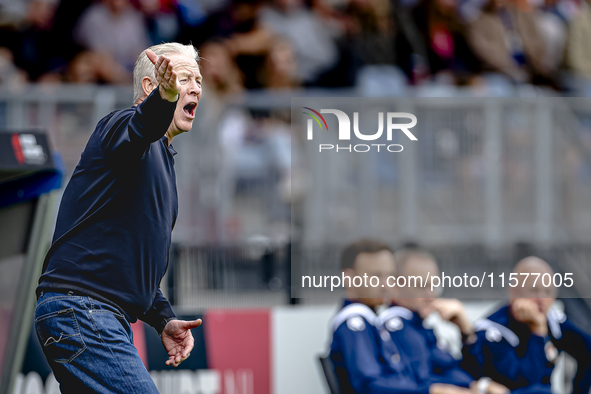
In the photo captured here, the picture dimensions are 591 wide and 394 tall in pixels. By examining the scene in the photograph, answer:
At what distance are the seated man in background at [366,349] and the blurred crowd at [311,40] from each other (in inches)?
87.8

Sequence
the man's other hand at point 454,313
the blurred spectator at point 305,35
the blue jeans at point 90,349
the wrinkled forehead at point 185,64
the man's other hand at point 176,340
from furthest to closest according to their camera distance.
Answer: the blurred spectator at point 305,35
the man's other hand at point 454,313
the man's other hand at point 176,340
the blue jeans at point 90,349
the wrinkled forehead at point 185,64

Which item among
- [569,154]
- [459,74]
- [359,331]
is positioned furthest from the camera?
[459,74]

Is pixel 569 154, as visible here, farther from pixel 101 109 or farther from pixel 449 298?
pixel 101 109

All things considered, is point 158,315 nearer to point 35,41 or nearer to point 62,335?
point 62,335

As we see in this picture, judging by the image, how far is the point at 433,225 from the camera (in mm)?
5930

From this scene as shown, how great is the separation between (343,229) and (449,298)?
3.26 feet

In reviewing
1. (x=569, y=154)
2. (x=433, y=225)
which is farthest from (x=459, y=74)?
(x=433, y=225)

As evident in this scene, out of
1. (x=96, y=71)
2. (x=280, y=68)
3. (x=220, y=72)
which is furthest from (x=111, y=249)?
(x=280, y=68)

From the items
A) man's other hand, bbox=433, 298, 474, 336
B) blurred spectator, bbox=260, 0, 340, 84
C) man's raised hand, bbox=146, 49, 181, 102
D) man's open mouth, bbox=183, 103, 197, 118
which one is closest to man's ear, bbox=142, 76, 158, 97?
man's open mouth, bbox=183, 103, 197, 118

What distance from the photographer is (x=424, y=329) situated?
5.20 meters

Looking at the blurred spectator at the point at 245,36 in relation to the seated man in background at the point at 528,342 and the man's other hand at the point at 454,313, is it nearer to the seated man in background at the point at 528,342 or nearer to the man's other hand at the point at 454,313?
the man's other hand at the point at 454,313

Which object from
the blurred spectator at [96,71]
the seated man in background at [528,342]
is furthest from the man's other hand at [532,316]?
the blurred spectator at [96,71]

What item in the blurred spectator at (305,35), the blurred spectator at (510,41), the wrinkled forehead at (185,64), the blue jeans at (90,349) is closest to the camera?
the wrinkled forehead at (185,64)

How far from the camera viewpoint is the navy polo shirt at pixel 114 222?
196 cm
